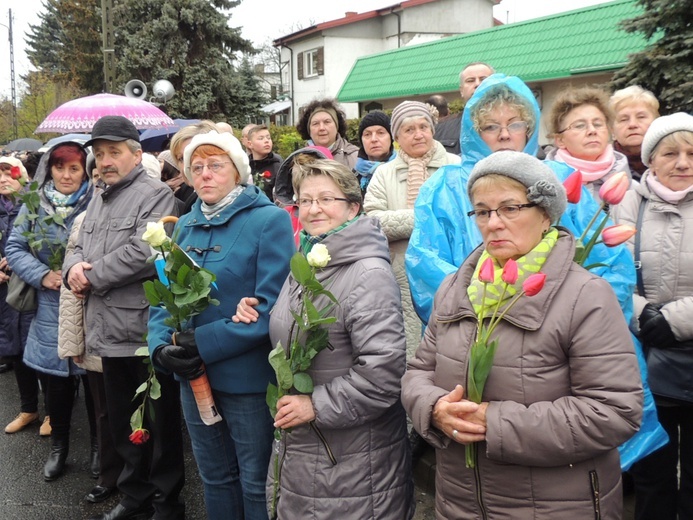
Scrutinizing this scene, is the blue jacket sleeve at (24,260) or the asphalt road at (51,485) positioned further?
the blue jacket sleeve at (24,260)

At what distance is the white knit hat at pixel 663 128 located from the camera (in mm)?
2713

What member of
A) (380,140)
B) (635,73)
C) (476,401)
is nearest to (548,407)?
(476,401)

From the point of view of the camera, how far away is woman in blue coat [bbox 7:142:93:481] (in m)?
4.44

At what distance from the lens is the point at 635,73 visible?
28.6 ft

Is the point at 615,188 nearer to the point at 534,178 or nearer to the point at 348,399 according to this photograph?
the point at 534,178

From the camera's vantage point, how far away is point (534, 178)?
1.98m

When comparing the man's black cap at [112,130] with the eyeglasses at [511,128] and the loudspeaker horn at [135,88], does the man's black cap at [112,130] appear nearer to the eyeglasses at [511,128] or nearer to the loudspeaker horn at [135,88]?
the eyeglasses at [511,128]

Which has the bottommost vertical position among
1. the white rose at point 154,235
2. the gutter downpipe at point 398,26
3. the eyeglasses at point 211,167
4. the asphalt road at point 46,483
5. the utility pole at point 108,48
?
the asphalt road at point 46,483

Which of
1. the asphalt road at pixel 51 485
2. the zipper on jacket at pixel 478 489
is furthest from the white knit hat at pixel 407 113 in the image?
the zipper on jacket at pixel 478 489

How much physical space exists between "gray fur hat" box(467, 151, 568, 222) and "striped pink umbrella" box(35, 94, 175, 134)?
6646mm

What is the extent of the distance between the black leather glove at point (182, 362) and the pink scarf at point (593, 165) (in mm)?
1919

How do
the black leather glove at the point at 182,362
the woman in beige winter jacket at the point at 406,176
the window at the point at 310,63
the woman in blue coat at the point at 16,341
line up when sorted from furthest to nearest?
the window at the point at 310,63 → the woman in blue coat at the point at 16,341 → the woman in beige winter jacket at the point at 406,176 → the black leather glove at the point at 182,362

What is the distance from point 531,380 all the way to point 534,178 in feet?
1.99

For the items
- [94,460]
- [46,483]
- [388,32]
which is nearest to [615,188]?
[94,460]
